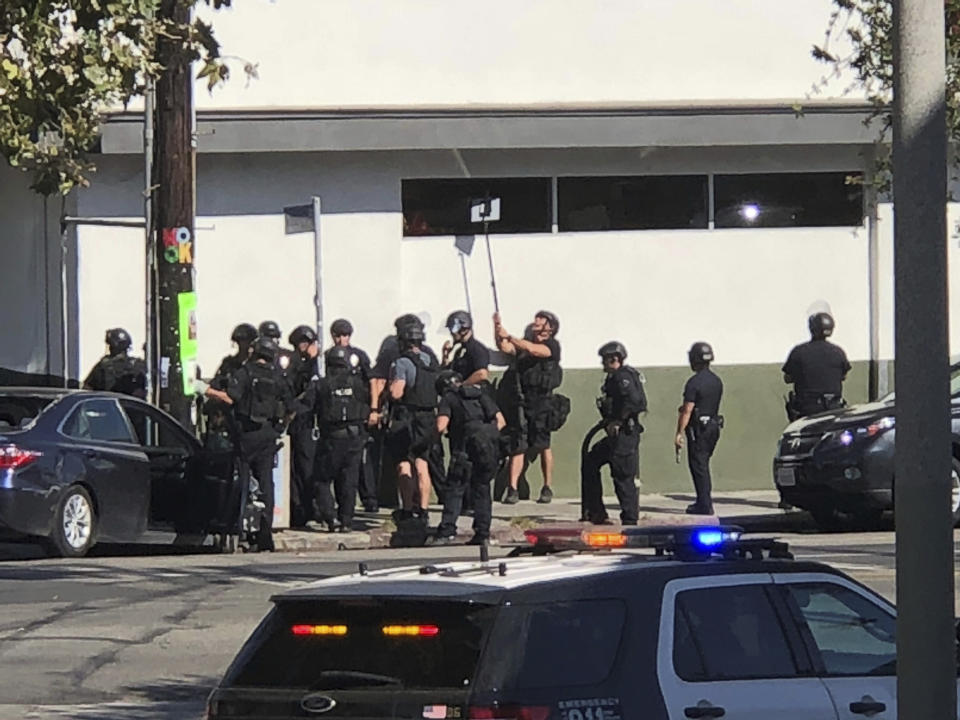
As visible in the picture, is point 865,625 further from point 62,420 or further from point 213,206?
point 213,206

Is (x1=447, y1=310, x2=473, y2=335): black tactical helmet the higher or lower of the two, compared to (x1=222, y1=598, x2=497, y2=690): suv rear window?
higher

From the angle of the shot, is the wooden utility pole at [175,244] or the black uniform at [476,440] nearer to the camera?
the black uniform at [476,440]

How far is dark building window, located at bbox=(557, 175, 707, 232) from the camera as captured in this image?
2347cm

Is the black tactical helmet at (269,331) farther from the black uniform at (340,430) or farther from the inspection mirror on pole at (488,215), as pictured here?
the inspection mirror on pole at (488,215)

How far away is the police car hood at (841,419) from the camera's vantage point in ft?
63.6

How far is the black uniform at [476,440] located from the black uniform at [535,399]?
3.22m

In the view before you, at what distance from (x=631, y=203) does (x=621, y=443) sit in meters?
4.99

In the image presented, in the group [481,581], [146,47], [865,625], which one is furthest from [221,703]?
[146,47]

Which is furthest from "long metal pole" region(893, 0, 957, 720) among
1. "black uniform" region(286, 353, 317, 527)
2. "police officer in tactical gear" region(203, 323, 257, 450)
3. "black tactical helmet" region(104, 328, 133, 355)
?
"black tactical helmet" region(104, 328, 133, 355)

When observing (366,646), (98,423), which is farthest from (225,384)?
(366,646)

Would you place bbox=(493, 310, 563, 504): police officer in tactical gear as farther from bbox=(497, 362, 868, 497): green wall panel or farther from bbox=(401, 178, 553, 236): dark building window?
bbox=(401, 178, 553, 236): dark building window

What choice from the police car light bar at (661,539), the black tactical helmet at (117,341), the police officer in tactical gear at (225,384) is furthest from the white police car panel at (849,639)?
the black tactical helmet at (117,341)

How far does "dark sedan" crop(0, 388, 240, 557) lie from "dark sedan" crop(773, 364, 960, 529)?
568 centimetres

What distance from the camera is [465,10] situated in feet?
76.5
